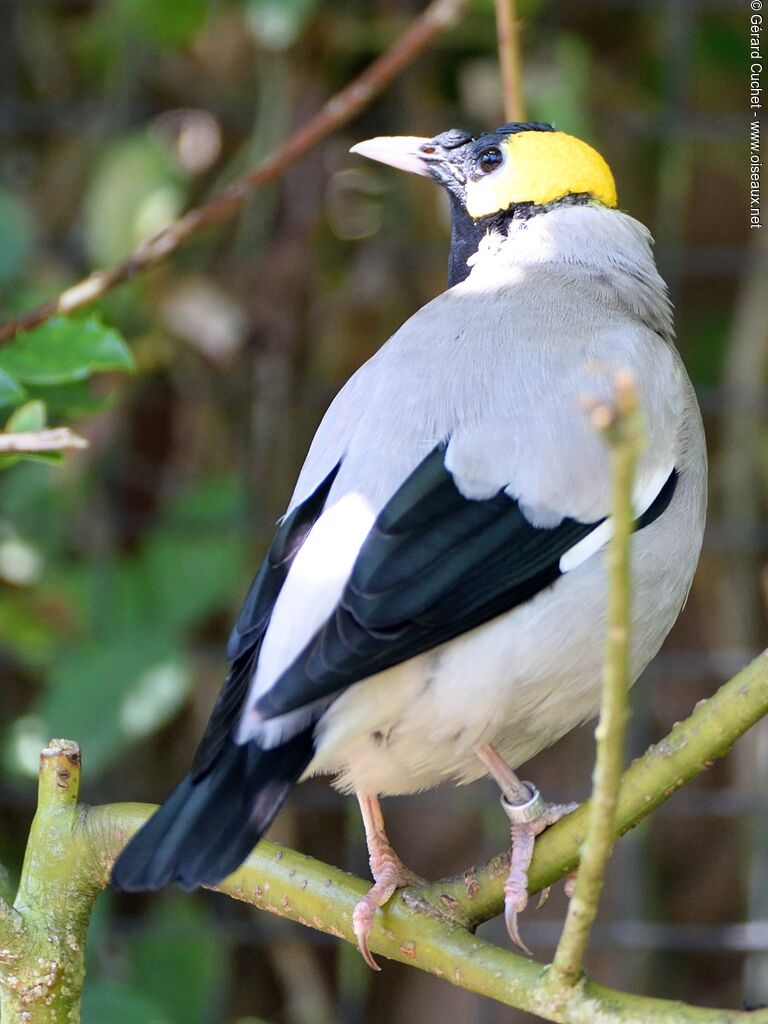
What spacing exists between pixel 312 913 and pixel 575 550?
1.37ft

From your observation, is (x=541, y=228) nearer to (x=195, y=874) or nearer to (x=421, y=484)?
(x=421, y=484)

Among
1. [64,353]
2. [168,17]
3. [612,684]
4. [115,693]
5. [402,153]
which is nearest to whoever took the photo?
[612,684]

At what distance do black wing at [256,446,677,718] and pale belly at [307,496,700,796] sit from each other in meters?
0.03

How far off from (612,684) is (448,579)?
0.46m

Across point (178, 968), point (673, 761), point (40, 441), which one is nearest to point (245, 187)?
point (40, 441)

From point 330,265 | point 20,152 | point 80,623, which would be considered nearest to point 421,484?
point 80,623

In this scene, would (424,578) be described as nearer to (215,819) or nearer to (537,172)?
(215,819)

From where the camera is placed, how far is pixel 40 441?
1.21m

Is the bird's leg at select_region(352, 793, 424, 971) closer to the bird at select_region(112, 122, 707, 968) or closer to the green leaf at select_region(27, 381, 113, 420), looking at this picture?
the bird at select_region(112, 122, 707, 968)

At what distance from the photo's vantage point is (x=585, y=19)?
2961 millimetres

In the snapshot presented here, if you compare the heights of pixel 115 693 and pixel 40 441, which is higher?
pixel 40 441

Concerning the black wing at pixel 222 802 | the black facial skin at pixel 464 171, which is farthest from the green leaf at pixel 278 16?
the black wing at pixel 222 802

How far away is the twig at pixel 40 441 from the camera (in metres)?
1.19

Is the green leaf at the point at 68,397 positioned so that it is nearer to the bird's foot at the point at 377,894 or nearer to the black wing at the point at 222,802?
the black wing at the point at 222,802
